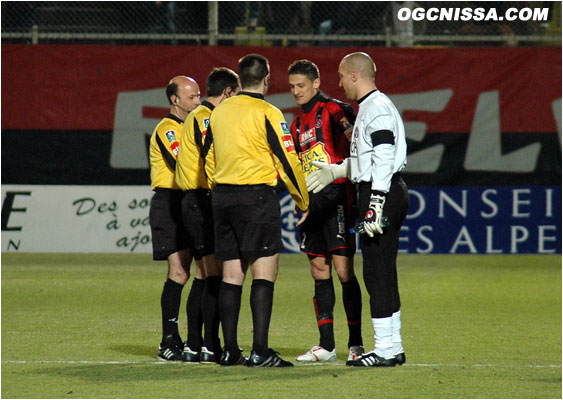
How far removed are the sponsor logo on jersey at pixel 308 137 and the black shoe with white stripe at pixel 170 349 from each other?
167 cm

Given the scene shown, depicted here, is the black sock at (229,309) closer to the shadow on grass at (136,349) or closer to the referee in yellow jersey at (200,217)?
the referee in yellow jersey at (200,217)

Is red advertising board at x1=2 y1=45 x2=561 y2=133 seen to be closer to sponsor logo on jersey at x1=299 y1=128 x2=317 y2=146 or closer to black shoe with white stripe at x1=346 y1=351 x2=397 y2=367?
sponsor logo on jersey at x1=299 y1=128 x2=317 y2=146

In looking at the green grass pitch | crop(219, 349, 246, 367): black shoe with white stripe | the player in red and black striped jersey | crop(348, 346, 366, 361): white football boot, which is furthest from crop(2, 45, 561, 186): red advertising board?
crop(219, 349, 246, 367): black shoe with white stripe

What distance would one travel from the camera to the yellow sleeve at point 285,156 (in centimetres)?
659

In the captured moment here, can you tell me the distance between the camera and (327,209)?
7.33 meters

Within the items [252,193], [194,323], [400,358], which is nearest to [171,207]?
[194,323]

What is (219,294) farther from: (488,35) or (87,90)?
(488,35)

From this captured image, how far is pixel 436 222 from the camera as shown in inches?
591

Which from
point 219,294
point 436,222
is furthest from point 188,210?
point 436,222

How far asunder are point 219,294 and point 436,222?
8.65 meters

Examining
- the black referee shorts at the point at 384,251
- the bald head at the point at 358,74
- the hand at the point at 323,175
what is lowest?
the black referee shorts at the point at 384,251

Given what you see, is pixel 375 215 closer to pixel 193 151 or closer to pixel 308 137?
pixel 308 137

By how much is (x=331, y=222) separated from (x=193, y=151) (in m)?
1.10

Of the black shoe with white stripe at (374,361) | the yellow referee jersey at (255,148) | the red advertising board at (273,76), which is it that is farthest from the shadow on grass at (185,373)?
the red advertising board at (273,76)
